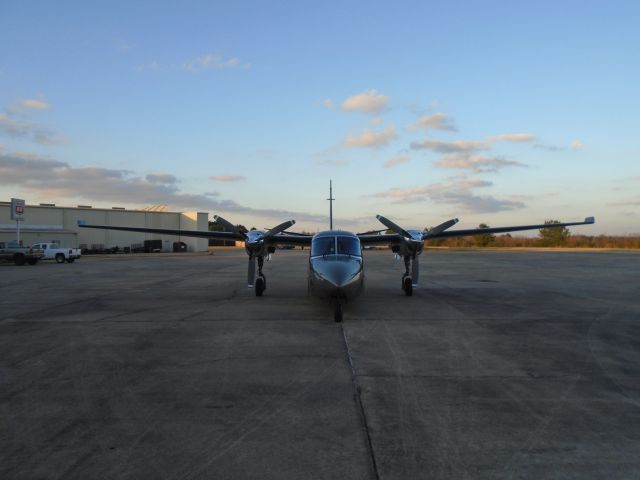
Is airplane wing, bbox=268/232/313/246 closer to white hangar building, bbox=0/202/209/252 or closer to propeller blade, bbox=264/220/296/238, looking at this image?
propeller blade, bbox=264/220/296/238

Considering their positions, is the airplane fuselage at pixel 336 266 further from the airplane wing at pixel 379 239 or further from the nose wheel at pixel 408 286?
the airplane wing at pixel 379 239

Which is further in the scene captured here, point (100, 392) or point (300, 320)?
point (300, 320)

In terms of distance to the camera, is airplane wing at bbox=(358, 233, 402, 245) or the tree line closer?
airplane wing at bbox=(358, 233, 402, 245)

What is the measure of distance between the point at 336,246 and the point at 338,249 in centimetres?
12

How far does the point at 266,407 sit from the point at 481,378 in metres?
3.29

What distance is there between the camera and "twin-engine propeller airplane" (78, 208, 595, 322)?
12062 mm

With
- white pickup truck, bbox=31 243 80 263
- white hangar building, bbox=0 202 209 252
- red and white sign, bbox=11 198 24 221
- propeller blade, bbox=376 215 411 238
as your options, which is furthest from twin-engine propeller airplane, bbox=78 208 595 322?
white hangar building, bbox=0 202 209 252

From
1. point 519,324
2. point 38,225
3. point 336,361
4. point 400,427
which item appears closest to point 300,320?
point 336,361

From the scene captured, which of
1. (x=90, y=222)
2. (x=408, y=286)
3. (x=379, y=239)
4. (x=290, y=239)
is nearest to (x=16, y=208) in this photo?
(x=90, y=222)

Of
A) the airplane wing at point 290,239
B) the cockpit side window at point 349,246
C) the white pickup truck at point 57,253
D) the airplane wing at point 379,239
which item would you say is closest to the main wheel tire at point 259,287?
the airplane wing at point 290,239

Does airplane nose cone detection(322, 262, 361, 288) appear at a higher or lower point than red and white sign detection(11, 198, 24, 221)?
lower

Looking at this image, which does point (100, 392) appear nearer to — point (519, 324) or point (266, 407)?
point (266, 407)

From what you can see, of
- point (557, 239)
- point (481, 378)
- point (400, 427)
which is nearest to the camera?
point (400, 427)

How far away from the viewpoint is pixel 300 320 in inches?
465
